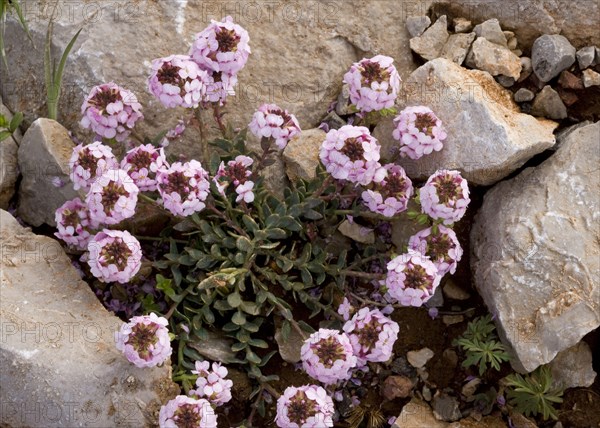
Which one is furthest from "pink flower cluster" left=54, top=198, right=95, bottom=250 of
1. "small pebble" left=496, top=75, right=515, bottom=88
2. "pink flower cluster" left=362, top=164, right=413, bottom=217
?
"small pebble" left=496, top=75, right=515, bottom=88

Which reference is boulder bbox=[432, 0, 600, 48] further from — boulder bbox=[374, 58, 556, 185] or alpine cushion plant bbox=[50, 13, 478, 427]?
alpine cushion plant bbox=[50, 13, 478, 427]

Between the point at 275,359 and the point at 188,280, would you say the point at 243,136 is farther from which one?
the point at 275,359

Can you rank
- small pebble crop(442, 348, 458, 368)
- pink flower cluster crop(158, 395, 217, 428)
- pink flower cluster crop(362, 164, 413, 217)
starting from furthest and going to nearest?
1. small pebble crop(442, 348, 458, 368)
2. pink flower cluster crop(362, 164, 413, 217)
3. pink flower cluster crop(158, 395, 217, 428)

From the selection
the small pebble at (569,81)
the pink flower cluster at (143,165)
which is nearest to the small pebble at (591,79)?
the small pebble at (569,81)

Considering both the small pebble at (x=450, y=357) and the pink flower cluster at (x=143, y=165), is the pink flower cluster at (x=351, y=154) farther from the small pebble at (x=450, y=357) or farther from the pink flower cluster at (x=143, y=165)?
the small pebble at (x=450, y=357)

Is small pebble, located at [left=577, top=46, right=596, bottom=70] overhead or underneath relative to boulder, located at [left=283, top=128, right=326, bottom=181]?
overhead

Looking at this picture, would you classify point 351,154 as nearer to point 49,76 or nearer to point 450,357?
point 450,357

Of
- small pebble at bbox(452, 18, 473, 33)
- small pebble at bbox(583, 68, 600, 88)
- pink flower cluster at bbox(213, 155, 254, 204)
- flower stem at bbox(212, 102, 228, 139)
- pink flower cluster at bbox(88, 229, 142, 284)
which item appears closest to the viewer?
pink flower cluster at bbox(88, 229, 142, 284)

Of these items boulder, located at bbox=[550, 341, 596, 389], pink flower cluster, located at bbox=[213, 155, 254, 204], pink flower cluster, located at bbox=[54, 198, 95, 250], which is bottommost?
boulder, located at bbox=[550, 341, 596, 389]
